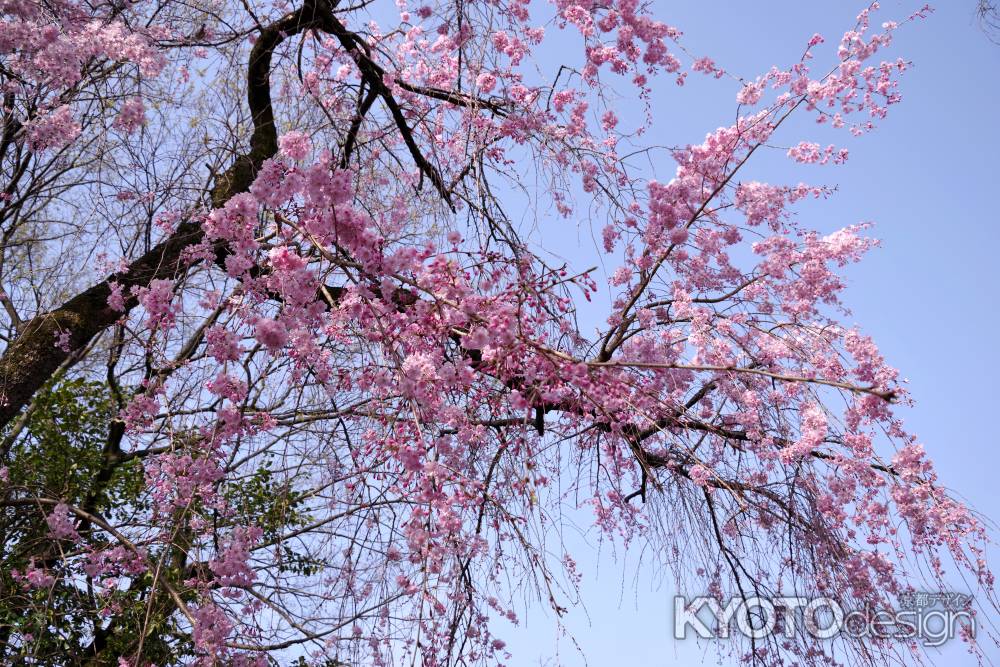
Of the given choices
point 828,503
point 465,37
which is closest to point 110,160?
point 465,37

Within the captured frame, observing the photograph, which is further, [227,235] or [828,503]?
[828,503]

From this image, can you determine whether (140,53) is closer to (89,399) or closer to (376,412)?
(376,412)

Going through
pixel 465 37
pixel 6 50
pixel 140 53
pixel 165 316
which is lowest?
pixel 165 316

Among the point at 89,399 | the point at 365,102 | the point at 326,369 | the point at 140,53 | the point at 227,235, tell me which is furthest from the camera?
the point at 89,399

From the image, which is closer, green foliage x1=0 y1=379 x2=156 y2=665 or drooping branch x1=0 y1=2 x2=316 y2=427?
drooping branch x1=0 y1=2 x2=316 y2=427

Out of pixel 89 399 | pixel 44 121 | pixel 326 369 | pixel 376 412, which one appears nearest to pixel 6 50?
pixel 44 121

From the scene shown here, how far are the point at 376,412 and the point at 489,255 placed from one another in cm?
92

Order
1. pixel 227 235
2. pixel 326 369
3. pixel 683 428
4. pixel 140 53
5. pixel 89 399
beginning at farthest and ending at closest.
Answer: pixel 89 399 < pixel 683 428 < pixel 140 53 < pixel 326 369 < pixel 227 235

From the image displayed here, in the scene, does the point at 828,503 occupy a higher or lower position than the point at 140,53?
lower

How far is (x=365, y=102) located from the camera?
4625 millimetres

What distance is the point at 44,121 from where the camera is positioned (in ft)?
11.6

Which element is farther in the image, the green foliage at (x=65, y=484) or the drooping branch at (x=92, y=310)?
the green foliage at (x=65, y=484)

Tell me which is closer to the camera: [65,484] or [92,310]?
[92,310]

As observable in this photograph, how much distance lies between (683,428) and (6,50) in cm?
313
